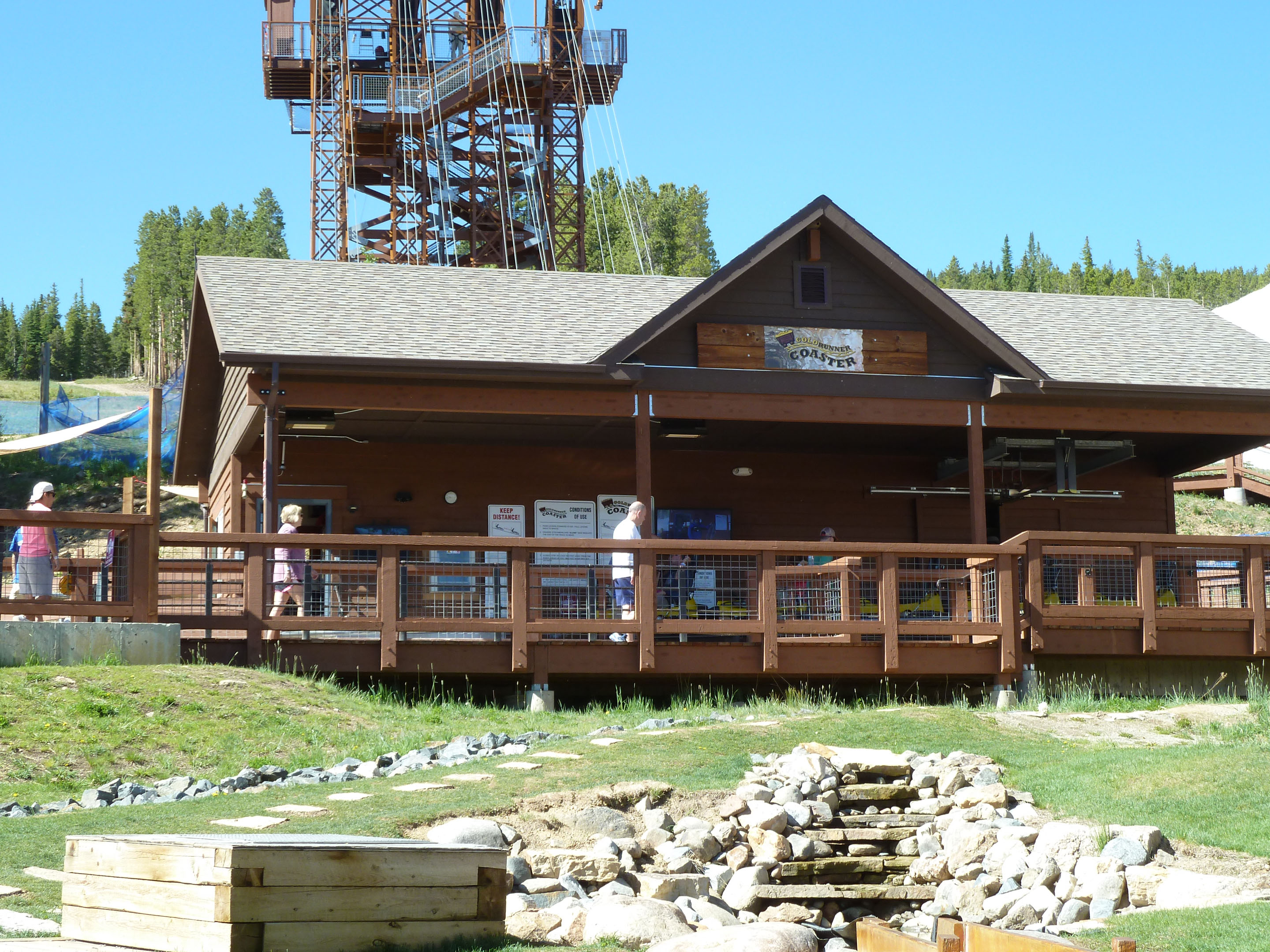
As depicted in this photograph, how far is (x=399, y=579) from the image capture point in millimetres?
13500

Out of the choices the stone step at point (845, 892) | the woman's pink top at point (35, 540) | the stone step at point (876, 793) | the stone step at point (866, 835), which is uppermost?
the woman's pink top at point (35, 540)

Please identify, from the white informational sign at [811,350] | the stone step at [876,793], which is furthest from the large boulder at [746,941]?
the white informational sign at [811,350]

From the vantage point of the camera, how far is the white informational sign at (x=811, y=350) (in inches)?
651

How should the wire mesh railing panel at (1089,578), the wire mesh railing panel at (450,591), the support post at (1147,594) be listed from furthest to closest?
the wire mesh railing panel at (1089,578), the support post at (1147,594), the wire mesh railing panel at (450,591)

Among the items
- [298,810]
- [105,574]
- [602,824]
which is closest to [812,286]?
[105,574]

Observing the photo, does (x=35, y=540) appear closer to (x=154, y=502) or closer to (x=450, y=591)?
(x=154, y=502)

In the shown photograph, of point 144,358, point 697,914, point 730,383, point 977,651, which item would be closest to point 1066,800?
point 697,914

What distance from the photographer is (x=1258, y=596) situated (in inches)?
590

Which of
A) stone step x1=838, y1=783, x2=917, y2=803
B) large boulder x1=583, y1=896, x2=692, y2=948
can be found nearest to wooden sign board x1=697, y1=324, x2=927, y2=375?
stone step x1=838, y1=783, x2=917, y2=803

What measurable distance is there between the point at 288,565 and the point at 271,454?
190 cm

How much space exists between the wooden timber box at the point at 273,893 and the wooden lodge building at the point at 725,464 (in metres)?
7.20

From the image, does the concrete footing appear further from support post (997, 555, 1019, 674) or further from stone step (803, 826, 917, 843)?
support post (997, 555, 1019, 674)

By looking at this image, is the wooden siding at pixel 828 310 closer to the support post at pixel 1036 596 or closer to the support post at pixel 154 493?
the support post at pixel 1036 596

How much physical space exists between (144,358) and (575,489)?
8326 centimetres
